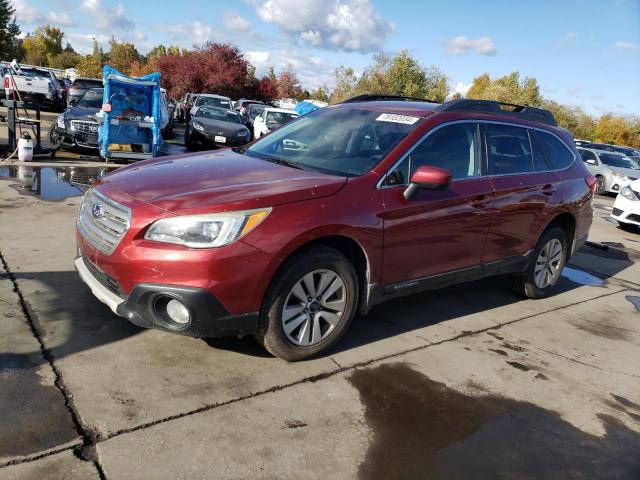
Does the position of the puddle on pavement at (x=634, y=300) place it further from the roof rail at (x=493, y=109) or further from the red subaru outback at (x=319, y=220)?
the roof rail at (x=493, y=109)

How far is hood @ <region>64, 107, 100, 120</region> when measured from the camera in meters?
11.5

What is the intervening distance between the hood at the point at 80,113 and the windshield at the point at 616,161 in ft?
52.6

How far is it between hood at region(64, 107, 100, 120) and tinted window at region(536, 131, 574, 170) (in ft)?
31.3

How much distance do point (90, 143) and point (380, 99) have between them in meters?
8.38

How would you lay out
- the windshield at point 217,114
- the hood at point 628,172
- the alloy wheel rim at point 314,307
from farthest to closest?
→ the hood at point 628,172 < the windshield at point 217,114 < the alloy wheel rim at point 314,307

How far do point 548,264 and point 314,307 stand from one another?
3258mm

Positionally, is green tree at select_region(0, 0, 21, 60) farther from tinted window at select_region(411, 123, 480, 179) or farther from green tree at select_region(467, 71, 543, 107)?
tinted window at select_region(411, 123, 480, 179)

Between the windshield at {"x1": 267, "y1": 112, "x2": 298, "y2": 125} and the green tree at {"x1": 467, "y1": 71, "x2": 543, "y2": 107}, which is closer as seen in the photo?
the windshield at {"x1": 267, "y1": 112, "x2": 298, "y2": 125}

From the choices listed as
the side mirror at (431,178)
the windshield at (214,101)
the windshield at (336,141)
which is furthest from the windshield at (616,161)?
the side mirror at (431,178)

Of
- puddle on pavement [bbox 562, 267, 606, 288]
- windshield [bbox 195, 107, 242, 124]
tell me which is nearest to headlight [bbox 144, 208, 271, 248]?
puddle on pavement [bbox 562, 267, 606, 288]

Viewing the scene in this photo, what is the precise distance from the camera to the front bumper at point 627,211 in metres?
10.5

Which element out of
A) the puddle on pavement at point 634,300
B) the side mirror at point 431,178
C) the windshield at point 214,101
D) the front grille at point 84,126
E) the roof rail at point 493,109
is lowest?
the puddle on pavement at point 634,300

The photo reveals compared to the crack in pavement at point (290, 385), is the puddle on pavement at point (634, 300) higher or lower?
A: higher

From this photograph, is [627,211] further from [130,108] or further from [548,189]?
[130,108]
